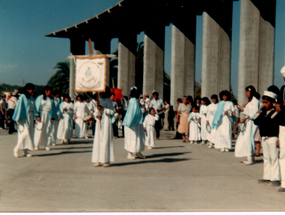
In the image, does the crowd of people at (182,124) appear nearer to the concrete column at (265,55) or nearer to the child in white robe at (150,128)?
the child in white robe at (150,128)

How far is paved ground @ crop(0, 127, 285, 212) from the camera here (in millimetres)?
5801

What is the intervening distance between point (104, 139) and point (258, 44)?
9533 mm

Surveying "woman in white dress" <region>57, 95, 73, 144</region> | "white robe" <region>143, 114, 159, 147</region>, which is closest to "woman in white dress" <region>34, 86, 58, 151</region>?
"woman in white dress" <region>57, 95, 73, 144</region>

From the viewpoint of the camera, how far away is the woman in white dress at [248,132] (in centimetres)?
1028

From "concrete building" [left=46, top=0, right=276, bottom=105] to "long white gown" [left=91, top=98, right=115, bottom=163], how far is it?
333 inches

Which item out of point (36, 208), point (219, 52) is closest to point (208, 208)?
point (36, 208)

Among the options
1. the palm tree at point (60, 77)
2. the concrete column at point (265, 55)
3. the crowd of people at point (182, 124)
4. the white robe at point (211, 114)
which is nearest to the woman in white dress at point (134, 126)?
the crowd of people at point (182, 124)

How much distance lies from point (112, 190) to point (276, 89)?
11.5 feet

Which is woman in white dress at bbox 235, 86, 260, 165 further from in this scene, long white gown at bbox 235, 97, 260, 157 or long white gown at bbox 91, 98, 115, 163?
long white gown at bbox 91, 98, 115, 163

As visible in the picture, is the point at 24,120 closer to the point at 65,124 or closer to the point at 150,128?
the point at 150,128

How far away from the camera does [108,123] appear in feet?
32.1

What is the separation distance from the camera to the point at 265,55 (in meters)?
16.8

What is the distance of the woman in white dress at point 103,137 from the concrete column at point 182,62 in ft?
45.0

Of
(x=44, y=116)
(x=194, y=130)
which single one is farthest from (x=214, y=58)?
(x=44, y=116)
